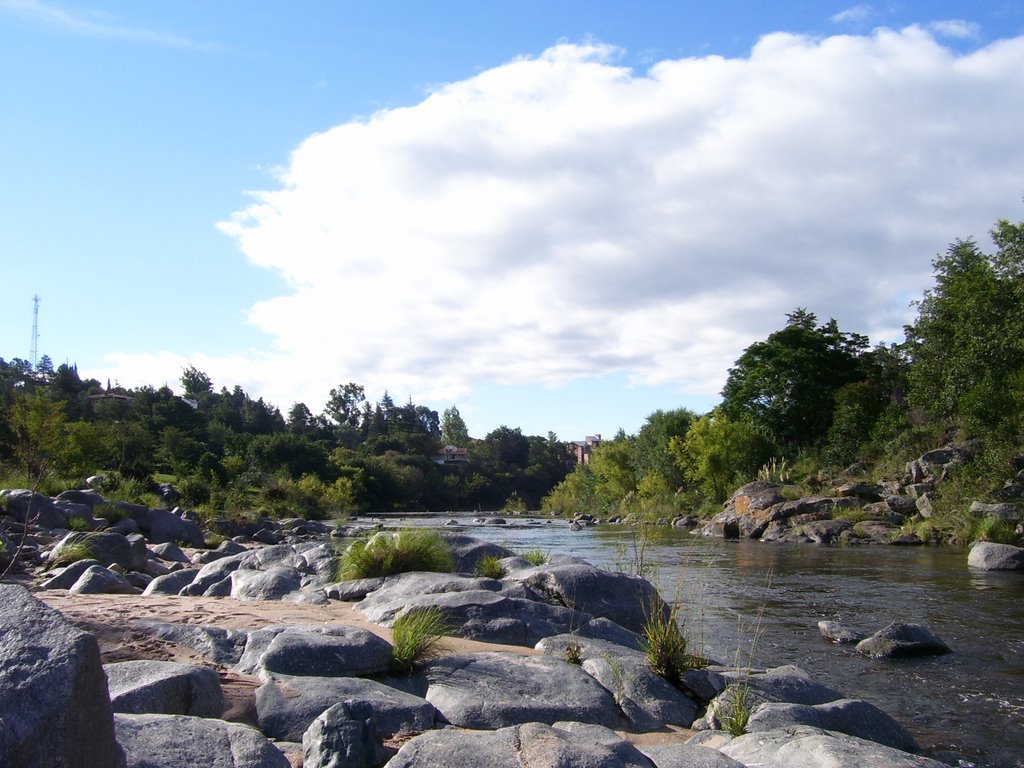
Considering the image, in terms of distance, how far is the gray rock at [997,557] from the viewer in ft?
62.3

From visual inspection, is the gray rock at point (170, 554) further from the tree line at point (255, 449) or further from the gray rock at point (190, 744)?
the gray rock at point (190, 744)

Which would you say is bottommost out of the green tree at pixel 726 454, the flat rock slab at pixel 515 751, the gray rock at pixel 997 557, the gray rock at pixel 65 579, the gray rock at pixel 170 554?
the gray rock at pixel 997 557

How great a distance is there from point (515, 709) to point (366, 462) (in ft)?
248

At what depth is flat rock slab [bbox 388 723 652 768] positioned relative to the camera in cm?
445

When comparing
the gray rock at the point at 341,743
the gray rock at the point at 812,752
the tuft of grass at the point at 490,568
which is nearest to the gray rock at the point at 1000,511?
the tuft of grass at the point at 490,568

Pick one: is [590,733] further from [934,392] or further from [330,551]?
[934,392]

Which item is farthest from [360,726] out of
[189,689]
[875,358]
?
[875,358]

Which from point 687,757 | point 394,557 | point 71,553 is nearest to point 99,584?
point 394,557

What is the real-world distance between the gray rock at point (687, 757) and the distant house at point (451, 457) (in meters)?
100

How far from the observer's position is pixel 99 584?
10.4 metres

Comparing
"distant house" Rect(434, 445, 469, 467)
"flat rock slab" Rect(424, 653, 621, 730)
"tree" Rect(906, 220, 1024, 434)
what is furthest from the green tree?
"distant house" Rect(434, 445, 469, 467)

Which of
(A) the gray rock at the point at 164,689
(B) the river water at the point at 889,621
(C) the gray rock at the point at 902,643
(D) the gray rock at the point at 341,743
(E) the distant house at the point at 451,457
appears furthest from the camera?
(E) the distant house at the point at 451,457

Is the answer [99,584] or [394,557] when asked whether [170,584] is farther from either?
[394,557]

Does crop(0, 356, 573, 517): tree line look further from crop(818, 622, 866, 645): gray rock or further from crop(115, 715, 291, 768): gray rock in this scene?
crop(818, 622, 866, 645): gray rock
